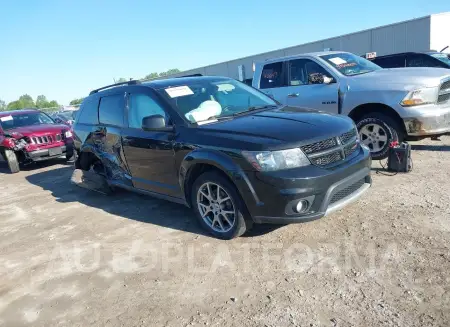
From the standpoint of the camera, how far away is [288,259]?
3434mm

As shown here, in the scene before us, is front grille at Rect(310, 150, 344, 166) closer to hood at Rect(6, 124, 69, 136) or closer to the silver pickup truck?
the silver pickup truck

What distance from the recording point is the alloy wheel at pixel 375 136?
19.5ft

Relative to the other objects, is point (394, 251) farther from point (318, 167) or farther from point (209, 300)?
point (209, 300)

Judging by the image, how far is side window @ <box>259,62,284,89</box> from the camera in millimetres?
7551

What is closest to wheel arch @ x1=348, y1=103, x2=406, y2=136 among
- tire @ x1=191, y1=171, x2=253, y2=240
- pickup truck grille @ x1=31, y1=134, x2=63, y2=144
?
tire @ x1=191, y1=171, x2=253, y2=240

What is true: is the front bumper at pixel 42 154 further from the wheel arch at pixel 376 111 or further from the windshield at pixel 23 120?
the wheel arch at pixel 376 111

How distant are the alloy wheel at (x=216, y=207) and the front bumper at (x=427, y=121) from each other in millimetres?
3480

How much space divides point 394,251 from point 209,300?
5.64ft

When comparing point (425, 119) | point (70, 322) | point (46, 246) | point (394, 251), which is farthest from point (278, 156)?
point (425, 119)

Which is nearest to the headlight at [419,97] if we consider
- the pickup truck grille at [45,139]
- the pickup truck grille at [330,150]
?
the pickup truck grille at [330,150]

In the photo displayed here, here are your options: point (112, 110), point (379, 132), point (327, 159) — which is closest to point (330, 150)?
point (327, 159)

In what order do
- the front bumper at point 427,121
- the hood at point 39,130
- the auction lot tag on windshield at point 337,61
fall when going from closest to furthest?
the front bumper at point 427,121 → the auction lot tag on windshield at point 337,61 → the hood at point 39,130

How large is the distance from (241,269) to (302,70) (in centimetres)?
490

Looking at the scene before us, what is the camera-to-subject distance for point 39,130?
31.7ft
